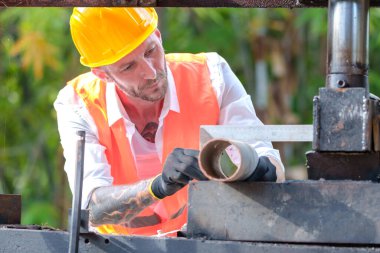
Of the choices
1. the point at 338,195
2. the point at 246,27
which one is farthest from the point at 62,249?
the point at 246,27

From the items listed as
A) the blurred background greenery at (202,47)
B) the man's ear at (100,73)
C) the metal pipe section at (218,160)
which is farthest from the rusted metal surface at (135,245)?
the blurred background greenery at (202,47)

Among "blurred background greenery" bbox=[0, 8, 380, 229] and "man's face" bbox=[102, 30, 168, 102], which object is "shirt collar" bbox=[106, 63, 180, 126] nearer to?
"man's face" bbox=[102, 30, 168, 102]

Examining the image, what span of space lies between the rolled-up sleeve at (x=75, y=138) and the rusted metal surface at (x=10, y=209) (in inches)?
35.0

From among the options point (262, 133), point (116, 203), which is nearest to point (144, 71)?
point (116, 203)

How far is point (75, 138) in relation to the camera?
4160 mm

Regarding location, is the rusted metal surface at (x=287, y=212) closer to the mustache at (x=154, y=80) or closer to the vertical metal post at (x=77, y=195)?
the vertical metal post at (x=77, y=195)

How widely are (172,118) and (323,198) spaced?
180 centimetres

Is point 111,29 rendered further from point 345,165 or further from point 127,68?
point 345,165

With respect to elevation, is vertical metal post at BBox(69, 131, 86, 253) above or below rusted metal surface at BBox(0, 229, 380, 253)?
above

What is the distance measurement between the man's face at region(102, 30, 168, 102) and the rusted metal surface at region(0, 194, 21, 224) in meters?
1.21

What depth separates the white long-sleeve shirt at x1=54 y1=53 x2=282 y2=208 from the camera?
425cm

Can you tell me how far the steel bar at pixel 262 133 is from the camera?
2.78 metres

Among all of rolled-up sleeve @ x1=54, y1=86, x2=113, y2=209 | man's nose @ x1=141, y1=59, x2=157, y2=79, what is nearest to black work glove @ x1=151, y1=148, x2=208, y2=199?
rolled-up sleeve @ x1=54, y1=86, x2=113, y2=209

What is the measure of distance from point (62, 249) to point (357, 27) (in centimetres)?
99
